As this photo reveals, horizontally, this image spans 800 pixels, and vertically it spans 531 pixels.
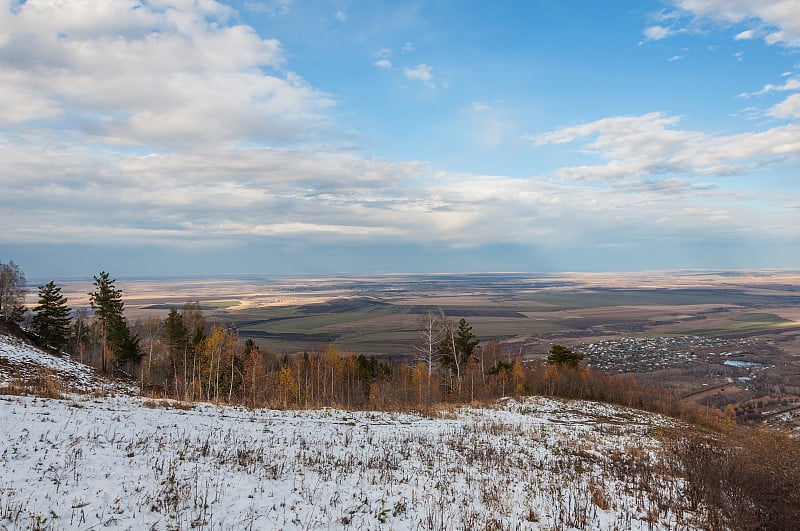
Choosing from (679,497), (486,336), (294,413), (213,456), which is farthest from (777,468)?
(486,336)

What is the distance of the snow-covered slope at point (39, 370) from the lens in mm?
27312

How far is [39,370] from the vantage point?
98.2 ft

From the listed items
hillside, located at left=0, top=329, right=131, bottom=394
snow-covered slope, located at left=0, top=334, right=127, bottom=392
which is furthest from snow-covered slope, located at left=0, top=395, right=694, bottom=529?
snow-covered slope, located at left=0, top=334, right=127, bottom=392

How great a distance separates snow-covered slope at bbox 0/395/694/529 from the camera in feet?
25.7

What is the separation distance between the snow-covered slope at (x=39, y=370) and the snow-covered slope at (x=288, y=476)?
47.6ft

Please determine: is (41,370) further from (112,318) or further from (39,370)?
(112,318)

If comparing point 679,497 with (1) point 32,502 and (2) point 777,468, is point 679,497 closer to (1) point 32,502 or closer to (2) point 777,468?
(2) point 777,468

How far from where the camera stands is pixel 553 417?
30.5 m

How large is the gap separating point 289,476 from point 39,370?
30.2 m

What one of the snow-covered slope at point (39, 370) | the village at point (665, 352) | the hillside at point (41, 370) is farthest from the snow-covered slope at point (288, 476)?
the village at point (665, 352)

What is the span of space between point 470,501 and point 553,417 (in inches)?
916

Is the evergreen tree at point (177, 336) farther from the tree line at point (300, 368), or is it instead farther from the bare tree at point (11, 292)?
the bare tree at point (11, 292)

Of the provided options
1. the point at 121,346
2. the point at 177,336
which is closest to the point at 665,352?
the point at 177,336

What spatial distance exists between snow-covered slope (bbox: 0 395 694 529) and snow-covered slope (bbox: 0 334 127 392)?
14.5 metres
